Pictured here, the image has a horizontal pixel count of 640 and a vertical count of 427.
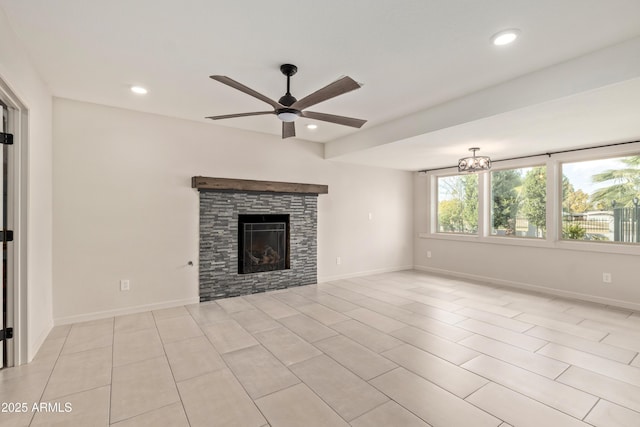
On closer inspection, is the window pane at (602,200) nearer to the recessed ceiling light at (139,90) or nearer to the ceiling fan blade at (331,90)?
the ceiling fan blade at (331,90)

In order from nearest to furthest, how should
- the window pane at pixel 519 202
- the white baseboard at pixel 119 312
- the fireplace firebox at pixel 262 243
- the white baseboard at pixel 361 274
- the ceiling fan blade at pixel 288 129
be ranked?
1. the ceiling fan blade at pixel 288 129
2. the white baseboard at pixel 119 312
3. the fireplace firebox at pixel 262 243
4. the window pane at pixel 519 202
5. the white baseboard at pixel 361 274

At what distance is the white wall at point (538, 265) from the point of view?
4055mm

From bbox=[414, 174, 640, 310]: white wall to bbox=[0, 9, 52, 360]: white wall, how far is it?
20.4ft

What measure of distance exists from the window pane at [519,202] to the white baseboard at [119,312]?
17.5 feet

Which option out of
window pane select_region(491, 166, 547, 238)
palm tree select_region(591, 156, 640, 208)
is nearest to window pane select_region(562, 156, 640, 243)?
palm tree select_region(591, 156, 640, 208)

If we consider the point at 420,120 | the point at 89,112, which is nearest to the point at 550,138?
the point at 420,120

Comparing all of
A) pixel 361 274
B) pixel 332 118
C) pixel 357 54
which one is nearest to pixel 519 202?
pixel 361 274

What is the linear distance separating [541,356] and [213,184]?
4.14m

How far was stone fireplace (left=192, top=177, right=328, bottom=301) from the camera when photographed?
13.9 feet

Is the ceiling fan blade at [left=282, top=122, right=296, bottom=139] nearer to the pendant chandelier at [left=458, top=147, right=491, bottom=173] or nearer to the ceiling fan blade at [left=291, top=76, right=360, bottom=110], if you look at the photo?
the ceiling fan blade at [left=291, top=76, right=360, bottom=110]

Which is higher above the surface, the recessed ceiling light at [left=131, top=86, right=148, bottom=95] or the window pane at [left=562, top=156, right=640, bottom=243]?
the recessed ceiling light at [left=131, top=86, right=148, bottom=95]

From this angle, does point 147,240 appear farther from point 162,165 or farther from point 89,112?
point 89,112

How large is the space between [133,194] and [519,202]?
6.01 meters

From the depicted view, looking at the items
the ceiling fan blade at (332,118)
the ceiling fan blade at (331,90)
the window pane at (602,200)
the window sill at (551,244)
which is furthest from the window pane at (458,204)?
the ceiling fan blade at (331,90)
